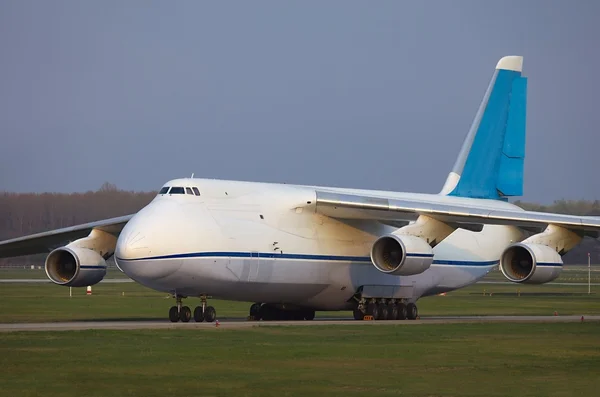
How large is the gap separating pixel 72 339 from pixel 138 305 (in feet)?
49.6

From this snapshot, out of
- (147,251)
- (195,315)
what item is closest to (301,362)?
(147,251)

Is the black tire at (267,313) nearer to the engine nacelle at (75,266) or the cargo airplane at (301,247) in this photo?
the cargo airplane at (301,247)

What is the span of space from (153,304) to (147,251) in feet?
38.5

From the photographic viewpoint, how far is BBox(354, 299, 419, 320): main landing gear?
27.8m

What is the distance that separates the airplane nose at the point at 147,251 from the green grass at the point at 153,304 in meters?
4.25

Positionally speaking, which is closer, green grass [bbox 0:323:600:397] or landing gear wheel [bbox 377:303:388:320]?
green grass [bbox 0:323:600:397]

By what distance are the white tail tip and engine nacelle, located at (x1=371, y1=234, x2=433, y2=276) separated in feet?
28.1

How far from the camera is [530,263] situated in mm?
26234

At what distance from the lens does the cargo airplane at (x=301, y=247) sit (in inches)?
945

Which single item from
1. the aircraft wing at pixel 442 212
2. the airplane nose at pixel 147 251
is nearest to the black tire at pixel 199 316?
the airplane nose at pixel 147 251

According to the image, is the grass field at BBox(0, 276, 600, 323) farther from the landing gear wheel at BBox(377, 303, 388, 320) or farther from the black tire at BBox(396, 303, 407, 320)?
the landing gear wheel at BBox(377, 303, 388, 320)

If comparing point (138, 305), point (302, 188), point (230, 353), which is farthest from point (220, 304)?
point (230, 353)

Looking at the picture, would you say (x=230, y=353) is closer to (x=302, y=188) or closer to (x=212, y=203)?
(x=212, y=203)

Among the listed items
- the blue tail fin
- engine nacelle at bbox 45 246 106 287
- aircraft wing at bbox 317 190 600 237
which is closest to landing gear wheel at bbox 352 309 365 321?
aircraft wing at bbox 317 190 600 237
